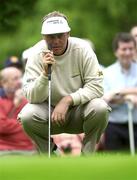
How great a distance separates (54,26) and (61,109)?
0.90 metres

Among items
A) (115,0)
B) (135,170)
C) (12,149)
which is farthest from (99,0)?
(135,170)

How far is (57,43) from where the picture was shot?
1029cm

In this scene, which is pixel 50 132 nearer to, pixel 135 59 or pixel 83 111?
pixel 83 111

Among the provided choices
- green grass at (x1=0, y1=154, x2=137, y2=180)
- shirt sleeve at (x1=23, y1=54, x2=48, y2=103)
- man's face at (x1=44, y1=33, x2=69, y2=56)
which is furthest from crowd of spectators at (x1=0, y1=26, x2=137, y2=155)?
green grass at (x1=0, y1=154, x2=137, y2=180)

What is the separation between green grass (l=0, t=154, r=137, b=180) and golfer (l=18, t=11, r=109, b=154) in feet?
9.31

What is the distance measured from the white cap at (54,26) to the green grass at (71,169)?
3.10m

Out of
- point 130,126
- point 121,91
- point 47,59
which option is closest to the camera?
point 47,59

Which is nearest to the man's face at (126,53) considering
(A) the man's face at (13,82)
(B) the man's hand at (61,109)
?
(A) the man's face at (13,82)

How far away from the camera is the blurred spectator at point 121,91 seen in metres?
14.3

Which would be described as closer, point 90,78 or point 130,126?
point 90,78

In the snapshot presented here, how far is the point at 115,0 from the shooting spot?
2544 centimetres

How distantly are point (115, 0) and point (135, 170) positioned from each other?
18.8 metres

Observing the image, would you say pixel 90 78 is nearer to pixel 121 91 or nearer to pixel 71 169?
pixel 71 169

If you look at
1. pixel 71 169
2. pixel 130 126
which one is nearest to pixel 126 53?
pixel 130 126
